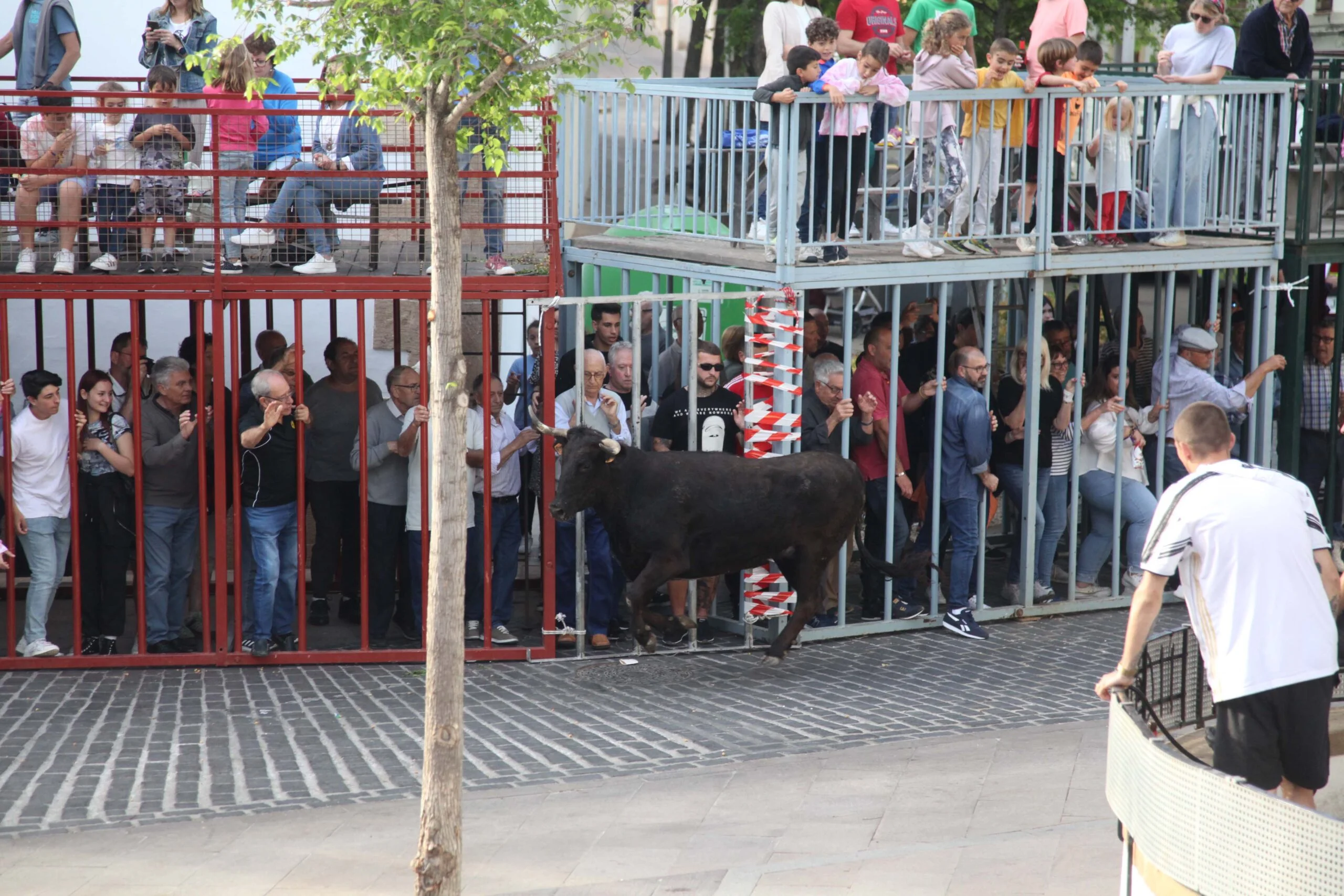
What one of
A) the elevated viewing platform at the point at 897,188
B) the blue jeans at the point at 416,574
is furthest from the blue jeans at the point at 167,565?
the elevated viewing platform at the point at 897,188

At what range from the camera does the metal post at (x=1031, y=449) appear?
11328mm

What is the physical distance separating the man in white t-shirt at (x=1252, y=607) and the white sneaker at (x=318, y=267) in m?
6.24

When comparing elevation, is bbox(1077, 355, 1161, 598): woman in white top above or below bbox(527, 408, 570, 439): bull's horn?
below

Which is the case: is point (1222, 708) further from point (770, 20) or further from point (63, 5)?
point (63, 5)

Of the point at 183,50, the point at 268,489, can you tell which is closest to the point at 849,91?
the point at 268,489

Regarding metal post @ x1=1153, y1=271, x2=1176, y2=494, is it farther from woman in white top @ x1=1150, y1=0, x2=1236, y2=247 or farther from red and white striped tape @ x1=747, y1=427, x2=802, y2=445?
red and white striped tape @ x1=747, y1=427, x2=802, y2=445

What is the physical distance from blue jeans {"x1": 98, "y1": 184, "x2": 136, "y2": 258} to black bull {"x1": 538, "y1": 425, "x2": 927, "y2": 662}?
3.20 meters

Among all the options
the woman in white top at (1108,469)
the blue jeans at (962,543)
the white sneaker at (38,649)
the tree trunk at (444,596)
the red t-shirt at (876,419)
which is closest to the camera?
the tree trunk at (444,596)

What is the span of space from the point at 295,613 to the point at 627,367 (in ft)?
9.62

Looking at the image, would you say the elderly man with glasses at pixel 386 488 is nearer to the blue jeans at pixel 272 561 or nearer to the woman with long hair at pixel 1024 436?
the blue jeans at pixel 272 561

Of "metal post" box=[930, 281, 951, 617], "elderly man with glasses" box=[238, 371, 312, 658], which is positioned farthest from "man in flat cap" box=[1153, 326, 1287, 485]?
"elderly man with glasses" box=[238, 371, 312, 658]

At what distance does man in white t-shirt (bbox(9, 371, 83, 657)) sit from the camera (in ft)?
32.8

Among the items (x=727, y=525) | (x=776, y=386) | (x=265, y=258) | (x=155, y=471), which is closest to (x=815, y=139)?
(x=776, y=386)

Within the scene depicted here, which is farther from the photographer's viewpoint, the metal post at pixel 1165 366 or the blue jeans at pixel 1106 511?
the blue jeans at pixel 1106 511
